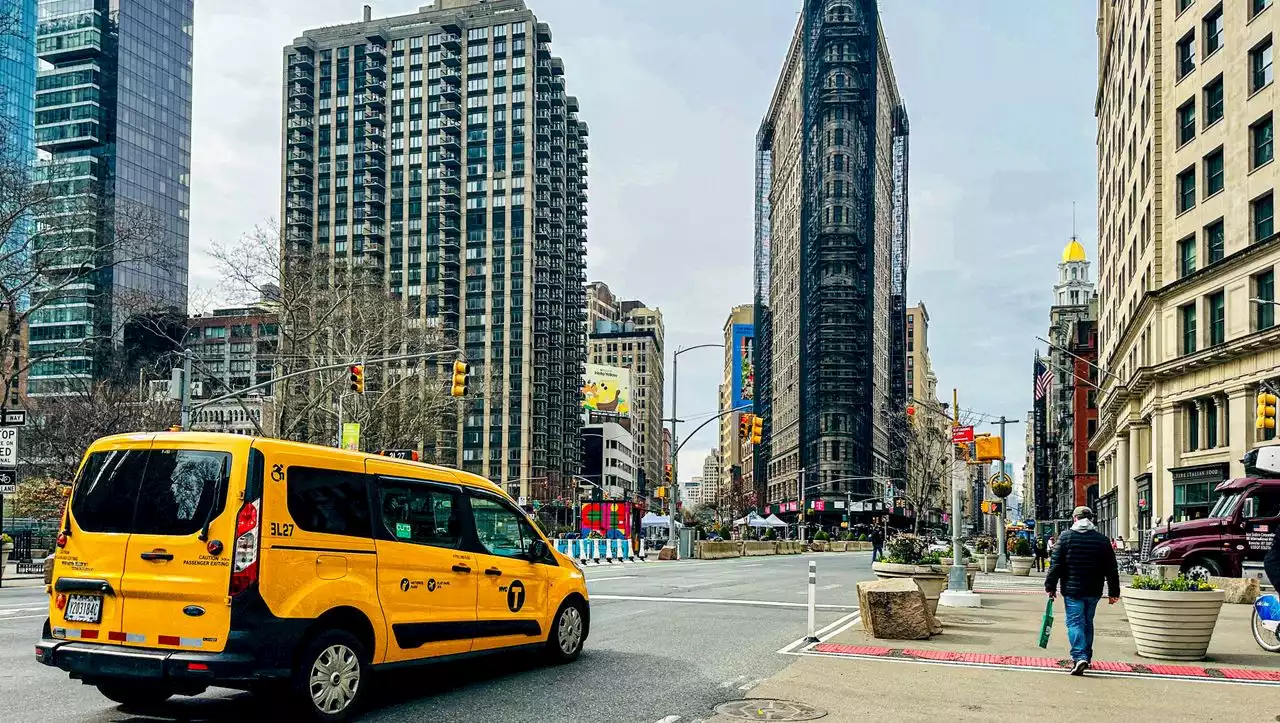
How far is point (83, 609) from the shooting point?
820 centimetres

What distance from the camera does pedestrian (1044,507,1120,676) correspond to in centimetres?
1129

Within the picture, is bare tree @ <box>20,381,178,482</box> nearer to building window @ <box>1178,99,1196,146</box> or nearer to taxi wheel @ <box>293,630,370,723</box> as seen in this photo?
building window @ <box>1178,99,1196,146</box>

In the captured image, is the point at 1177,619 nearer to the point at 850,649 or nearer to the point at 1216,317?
the point at 850,649

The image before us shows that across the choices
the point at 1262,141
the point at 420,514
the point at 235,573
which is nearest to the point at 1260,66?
the point at 1262,141

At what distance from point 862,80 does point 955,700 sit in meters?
117

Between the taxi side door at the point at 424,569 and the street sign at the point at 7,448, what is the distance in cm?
2305

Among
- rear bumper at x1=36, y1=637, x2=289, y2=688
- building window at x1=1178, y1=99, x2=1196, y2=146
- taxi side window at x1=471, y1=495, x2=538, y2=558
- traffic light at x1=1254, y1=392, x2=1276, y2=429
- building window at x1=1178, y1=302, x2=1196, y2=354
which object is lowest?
rear bumper at x1=36, y1=637, x2=289, y2=688

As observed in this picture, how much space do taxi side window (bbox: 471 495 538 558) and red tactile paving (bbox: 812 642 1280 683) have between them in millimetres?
3995

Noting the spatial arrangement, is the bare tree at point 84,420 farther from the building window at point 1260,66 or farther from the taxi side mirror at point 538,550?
the building window at point 1260,66

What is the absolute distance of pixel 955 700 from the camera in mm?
9727

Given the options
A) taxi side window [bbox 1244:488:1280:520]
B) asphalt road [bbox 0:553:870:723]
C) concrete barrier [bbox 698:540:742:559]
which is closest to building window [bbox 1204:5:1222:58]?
taxi side window [bbox 1244:488:1280:520]

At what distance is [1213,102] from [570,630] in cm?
4121

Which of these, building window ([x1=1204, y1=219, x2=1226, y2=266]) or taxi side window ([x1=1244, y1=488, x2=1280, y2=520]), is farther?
building window ([x1=1204, y1=219, x2=1226, y2=266])

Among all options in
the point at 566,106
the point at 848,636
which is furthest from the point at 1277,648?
the point at 566,106
